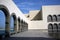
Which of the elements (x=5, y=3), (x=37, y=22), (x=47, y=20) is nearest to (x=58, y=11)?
(x=47, y=20)

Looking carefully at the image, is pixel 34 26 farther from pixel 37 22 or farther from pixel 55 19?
pixel 55 19

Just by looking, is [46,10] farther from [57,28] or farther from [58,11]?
[57,28]

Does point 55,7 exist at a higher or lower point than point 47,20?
higher

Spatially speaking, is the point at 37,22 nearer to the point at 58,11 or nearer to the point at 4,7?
the point at 58,11

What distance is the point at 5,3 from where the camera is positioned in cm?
1092

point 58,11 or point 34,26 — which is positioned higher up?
point 58,11

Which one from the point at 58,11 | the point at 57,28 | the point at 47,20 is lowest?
the point at 57,28

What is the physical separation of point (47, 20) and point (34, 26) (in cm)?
329

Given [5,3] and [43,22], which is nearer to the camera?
[5,3]

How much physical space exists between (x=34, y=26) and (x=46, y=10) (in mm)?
4651

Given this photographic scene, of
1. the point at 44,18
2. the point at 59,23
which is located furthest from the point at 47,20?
the point at 59,23

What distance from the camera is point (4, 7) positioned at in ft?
34.8

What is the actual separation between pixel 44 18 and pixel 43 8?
7.93 ft

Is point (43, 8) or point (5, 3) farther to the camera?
point (43, 8)
